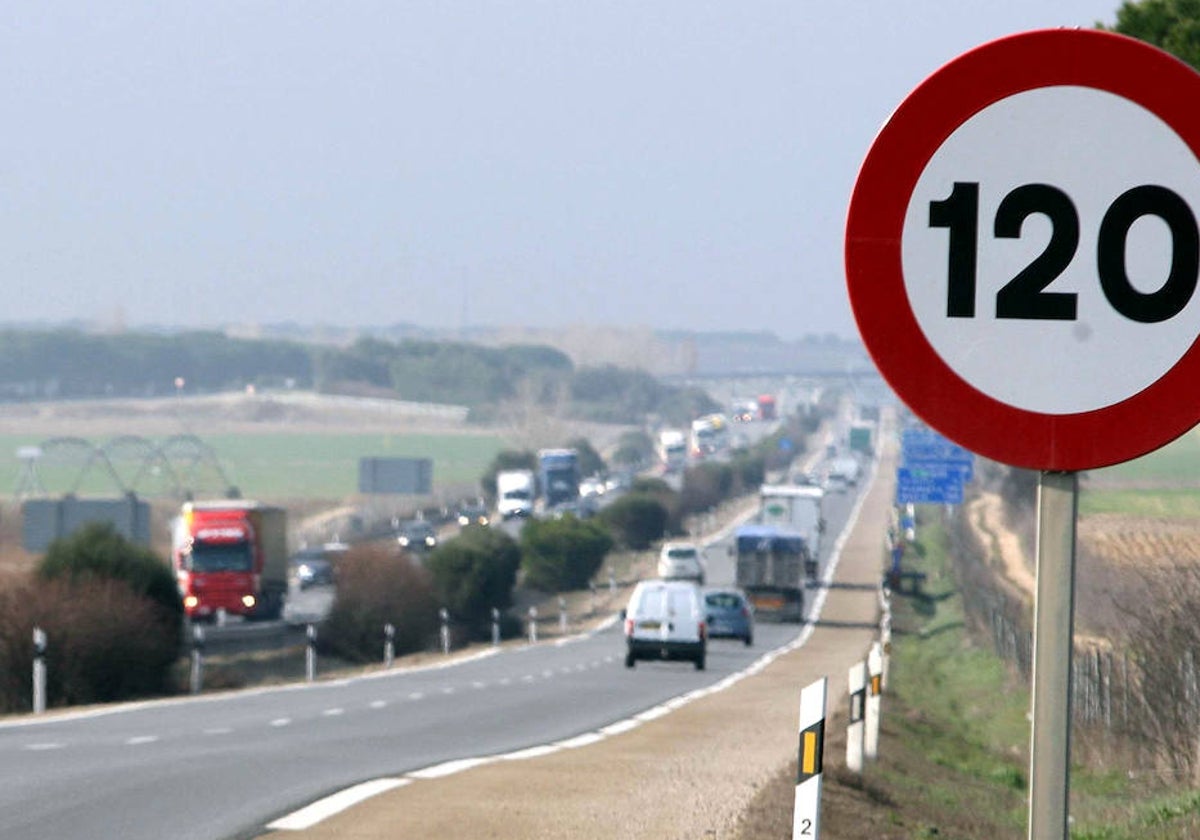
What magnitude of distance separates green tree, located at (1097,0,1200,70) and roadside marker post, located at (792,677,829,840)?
53.6ft

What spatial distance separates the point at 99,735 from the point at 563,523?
233ft

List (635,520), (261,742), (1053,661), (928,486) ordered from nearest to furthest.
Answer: (1053,661) → (261,742) → (928,486) → (635,520)

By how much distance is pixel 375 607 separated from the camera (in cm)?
5938

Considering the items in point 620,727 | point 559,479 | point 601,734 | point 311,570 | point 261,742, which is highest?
point 261,742

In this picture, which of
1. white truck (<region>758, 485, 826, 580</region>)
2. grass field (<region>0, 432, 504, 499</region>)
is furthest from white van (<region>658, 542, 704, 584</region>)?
grass field (<region>0, 432, 504, 499</region>)

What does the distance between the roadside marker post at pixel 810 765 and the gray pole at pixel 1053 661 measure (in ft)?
6.92

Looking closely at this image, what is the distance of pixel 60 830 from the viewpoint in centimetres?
1095

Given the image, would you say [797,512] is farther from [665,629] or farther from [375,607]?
[665,629]

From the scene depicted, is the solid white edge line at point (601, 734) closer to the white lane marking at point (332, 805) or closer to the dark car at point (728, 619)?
the white lane marking at point (332, 805)

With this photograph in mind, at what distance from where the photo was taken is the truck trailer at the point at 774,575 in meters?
69.1

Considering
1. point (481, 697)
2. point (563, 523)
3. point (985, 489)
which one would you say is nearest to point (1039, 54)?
point (481, 697)

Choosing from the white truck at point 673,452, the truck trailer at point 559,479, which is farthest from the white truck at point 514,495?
the white truck at point 673,452

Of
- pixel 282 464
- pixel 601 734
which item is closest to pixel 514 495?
pixel 282 464

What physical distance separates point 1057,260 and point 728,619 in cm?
5133
